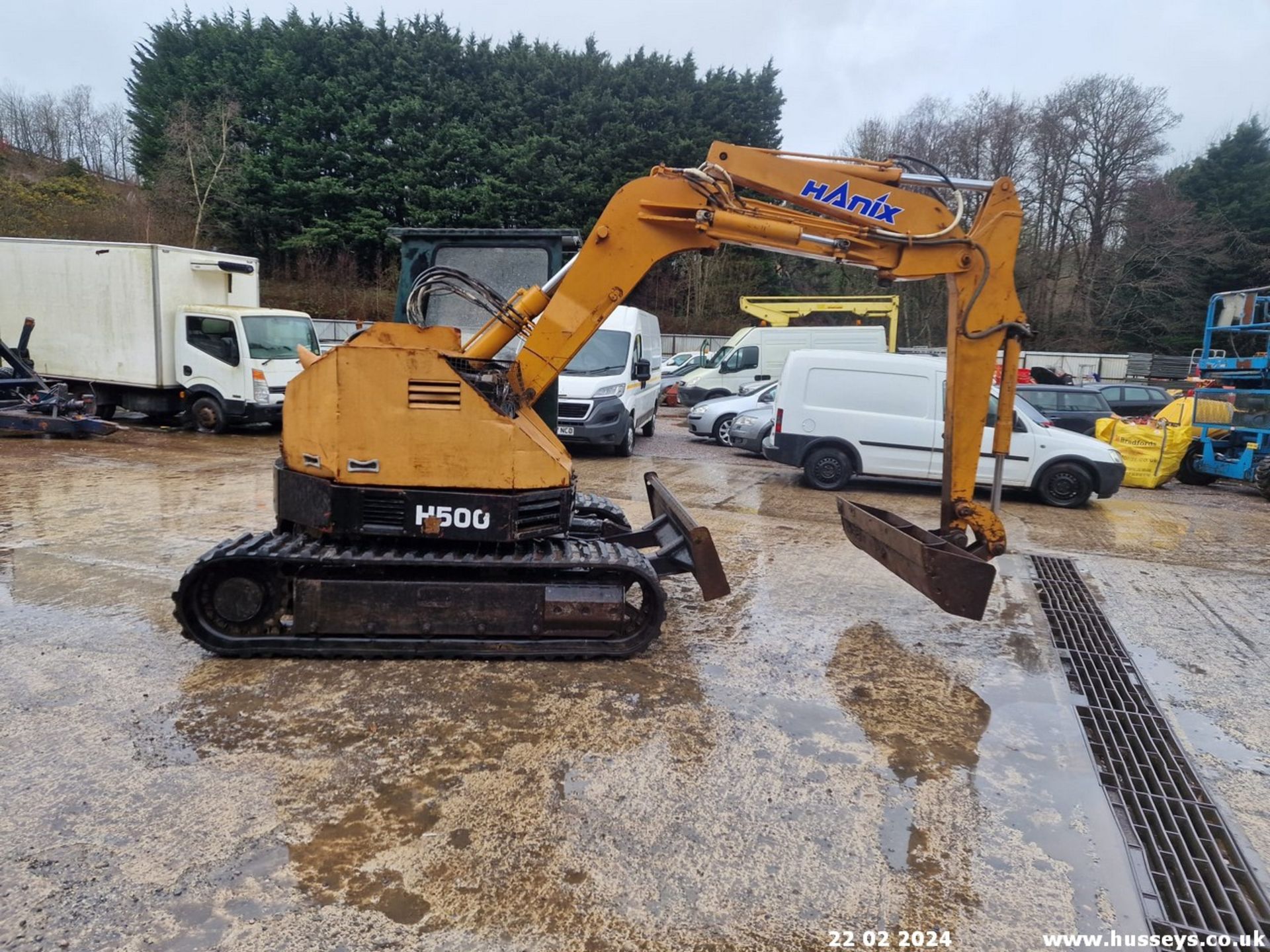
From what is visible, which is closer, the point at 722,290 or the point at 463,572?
the point at 463,572

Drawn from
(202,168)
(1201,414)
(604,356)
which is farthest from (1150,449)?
(202,168)

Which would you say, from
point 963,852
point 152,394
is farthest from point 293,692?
point 152,394

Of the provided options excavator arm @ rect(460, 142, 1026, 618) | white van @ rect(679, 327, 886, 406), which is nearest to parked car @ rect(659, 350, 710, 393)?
white van @ rect(679, 327, 886, 406)

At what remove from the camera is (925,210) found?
194 inches

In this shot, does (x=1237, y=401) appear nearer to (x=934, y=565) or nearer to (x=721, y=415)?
(x=721, y=415)

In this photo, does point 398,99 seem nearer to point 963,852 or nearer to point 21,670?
point 21,670

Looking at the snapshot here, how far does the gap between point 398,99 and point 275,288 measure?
31.8ft

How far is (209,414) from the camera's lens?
45.8ft

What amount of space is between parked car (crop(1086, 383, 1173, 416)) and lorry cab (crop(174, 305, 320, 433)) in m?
19.6

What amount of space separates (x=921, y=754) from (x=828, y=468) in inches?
292

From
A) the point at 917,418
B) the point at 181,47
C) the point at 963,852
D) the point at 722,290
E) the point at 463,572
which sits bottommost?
the point at 963,852

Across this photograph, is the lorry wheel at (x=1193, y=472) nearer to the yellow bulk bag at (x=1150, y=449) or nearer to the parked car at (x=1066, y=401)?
the yellow bulk bag at (x=1150, y=449)

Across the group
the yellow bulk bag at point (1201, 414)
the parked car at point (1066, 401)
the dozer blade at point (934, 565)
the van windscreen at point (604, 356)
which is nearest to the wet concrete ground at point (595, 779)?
the dozer blade at point (934, 565)

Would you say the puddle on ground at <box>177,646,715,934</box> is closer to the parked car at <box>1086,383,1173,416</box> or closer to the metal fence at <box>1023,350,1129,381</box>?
the parked car at <box>1086,383,1173,416</box>
